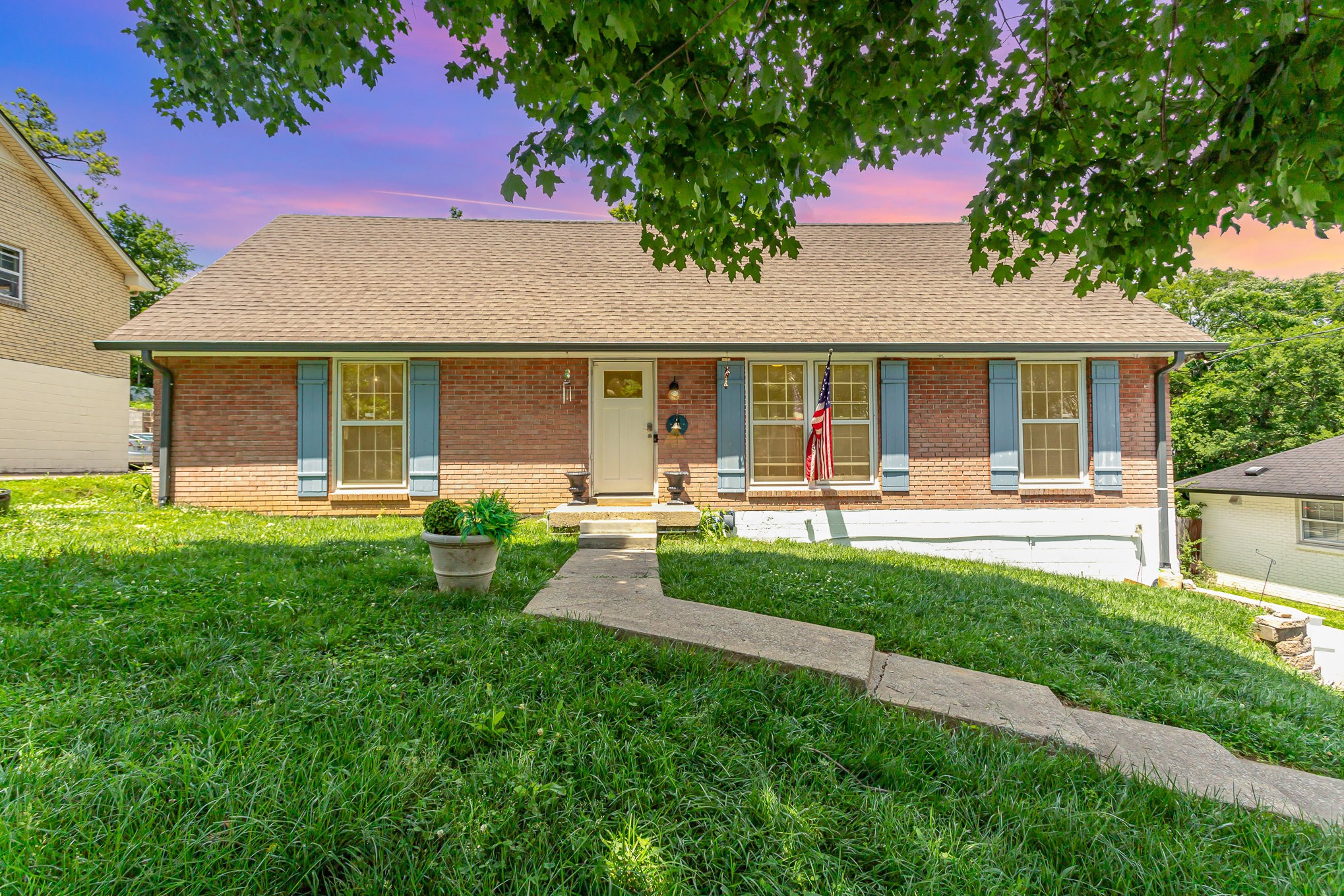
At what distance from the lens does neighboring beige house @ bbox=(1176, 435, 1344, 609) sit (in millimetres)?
14500

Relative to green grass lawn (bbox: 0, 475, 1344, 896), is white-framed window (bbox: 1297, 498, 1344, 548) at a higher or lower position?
lower

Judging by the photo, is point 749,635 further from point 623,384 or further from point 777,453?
point 623,384

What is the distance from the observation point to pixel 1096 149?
4.38 m

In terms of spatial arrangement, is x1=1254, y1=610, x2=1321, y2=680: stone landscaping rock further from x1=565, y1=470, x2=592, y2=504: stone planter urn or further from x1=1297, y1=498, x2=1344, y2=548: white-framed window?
x1=1297, y1=498, x2=1344, y2=548: white-framed window

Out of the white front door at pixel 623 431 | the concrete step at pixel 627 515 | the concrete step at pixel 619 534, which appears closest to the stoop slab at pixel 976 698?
the concrete step at pixel 619 534

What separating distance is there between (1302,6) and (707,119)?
10.1 feet

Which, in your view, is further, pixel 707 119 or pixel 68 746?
pixel 707 119

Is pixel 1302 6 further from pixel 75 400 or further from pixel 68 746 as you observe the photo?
pixel 75 400

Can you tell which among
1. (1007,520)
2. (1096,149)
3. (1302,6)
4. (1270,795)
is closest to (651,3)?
(1302,6)

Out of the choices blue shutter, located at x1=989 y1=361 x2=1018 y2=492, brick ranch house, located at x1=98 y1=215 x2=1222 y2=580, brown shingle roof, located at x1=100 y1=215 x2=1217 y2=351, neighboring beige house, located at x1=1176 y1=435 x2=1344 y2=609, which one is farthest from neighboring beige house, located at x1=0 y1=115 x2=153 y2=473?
neighboring beige house, located at x1=1176 y1=435 x2=1344 y2=609

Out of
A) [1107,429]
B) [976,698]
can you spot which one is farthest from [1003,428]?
[976,698]

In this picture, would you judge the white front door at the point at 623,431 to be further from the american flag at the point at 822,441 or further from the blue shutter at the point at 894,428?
the blue shutter at the point at 894,428

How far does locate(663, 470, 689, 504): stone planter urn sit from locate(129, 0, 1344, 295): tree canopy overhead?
13.9 ft

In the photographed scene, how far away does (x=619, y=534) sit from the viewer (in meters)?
7.11
